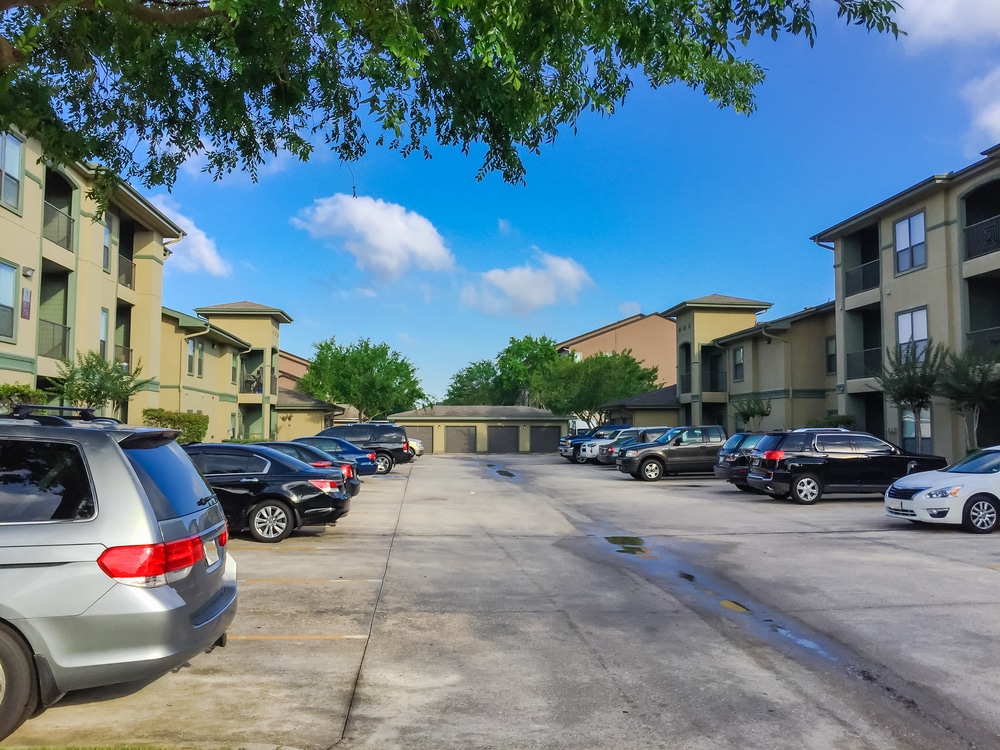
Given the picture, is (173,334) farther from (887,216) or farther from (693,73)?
(693,73)

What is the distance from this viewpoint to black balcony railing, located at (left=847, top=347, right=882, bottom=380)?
30547 mm

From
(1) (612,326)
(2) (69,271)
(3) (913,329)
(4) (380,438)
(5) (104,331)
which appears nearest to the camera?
(2) (69,271)

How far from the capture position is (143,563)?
457 cm

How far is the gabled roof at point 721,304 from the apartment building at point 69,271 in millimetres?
26654

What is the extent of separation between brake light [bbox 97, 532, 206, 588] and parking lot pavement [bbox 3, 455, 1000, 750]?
904mm

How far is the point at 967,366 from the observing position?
22297mm

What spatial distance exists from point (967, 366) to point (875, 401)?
10.7 m

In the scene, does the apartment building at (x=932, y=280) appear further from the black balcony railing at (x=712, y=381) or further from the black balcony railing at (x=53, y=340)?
the black balcony railing at (x=53, y=340)

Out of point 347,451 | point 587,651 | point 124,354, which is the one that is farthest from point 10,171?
point 587,651

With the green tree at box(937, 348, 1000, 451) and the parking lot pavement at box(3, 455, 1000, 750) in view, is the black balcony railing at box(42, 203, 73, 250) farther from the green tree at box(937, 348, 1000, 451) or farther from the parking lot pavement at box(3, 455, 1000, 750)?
the green tree at box(937, 348, 1000, 451)

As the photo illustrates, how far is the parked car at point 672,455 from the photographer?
27.2 m

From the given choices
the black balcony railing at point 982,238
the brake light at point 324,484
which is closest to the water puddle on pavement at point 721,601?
the brake light at point 324,484

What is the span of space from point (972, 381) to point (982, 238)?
16.3 feet

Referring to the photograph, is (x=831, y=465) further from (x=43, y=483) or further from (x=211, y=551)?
(x=43, y=483)
